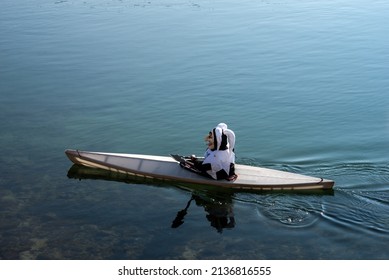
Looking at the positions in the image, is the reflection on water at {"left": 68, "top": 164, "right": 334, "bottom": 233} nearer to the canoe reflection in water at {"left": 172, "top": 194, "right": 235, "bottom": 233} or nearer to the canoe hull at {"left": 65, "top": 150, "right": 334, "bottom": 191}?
the canoe reflection in water at {"left": 172, "top": 194, "right": 235, "bottom": 233}

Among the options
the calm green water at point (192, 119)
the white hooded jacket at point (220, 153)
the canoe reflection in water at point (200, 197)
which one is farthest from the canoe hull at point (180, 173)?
the white hooded jacket at point (220, 153)

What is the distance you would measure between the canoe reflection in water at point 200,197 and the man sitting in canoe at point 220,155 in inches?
18.0

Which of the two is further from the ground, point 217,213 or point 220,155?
point 220,155

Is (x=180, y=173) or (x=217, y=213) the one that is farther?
(x=180, y=173)

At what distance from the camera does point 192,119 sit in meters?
20.1

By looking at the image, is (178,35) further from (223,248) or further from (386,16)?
(223,248)

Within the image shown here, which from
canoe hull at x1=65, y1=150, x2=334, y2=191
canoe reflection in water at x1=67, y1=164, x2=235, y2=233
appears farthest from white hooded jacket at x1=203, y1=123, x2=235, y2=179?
canoe reflection in water at x1=67, y1=164, x2=235, y2=233

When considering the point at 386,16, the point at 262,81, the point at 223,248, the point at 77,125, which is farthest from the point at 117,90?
the point at 386,16

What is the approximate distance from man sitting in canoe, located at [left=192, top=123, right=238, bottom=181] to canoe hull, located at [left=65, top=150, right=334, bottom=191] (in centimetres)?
20

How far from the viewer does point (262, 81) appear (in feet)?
77.4

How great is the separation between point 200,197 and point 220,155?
3.87ft

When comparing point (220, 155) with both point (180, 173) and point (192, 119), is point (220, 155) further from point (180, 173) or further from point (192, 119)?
point (192, 119)

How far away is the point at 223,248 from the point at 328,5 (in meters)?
26.3

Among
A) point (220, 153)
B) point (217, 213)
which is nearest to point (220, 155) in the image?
point (220, 153)
